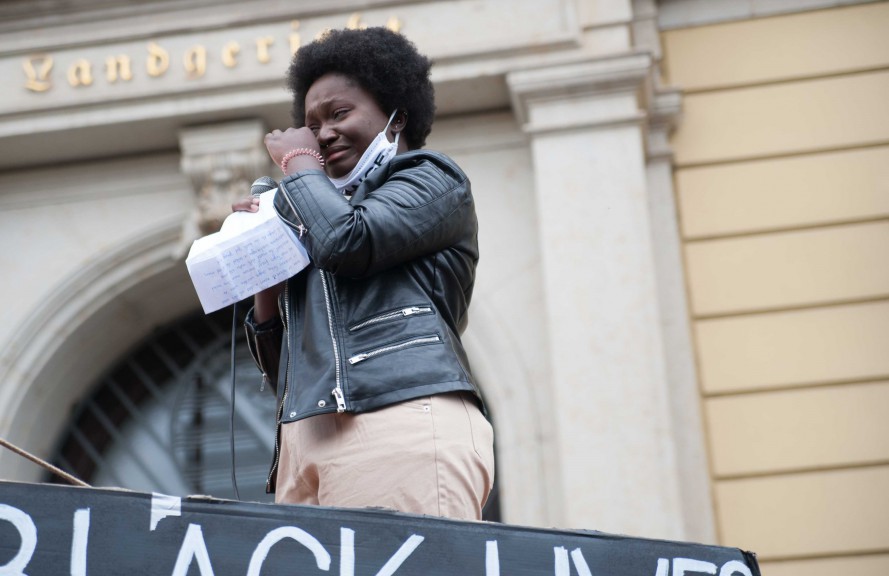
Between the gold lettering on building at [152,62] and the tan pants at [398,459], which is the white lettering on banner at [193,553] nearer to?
the tan pants at [398,459]

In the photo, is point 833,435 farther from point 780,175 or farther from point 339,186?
point 339,186

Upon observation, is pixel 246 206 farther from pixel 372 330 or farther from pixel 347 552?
pixel 347 552

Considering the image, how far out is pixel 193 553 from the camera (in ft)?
6.91

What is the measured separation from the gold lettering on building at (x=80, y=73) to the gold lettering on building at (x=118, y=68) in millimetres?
86

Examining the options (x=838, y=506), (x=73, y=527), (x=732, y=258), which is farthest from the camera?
(x=732, y=258)

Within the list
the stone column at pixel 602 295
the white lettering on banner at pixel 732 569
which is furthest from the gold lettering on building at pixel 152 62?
the white lettering on banner at pixel 732 569

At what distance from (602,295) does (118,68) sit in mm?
2594

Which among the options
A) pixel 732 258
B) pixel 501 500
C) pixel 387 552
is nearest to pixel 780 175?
pixel 732 258

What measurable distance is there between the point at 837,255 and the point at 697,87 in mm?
1066

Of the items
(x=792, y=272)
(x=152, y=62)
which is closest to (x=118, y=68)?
(x=152, y=62)

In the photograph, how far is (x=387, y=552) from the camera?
7.07 feet

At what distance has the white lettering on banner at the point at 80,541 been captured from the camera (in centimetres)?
207

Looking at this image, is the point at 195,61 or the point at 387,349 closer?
the point at 387,349

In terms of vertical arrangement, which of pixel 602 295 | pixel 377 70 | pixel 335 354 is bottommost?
pixel 335 354
